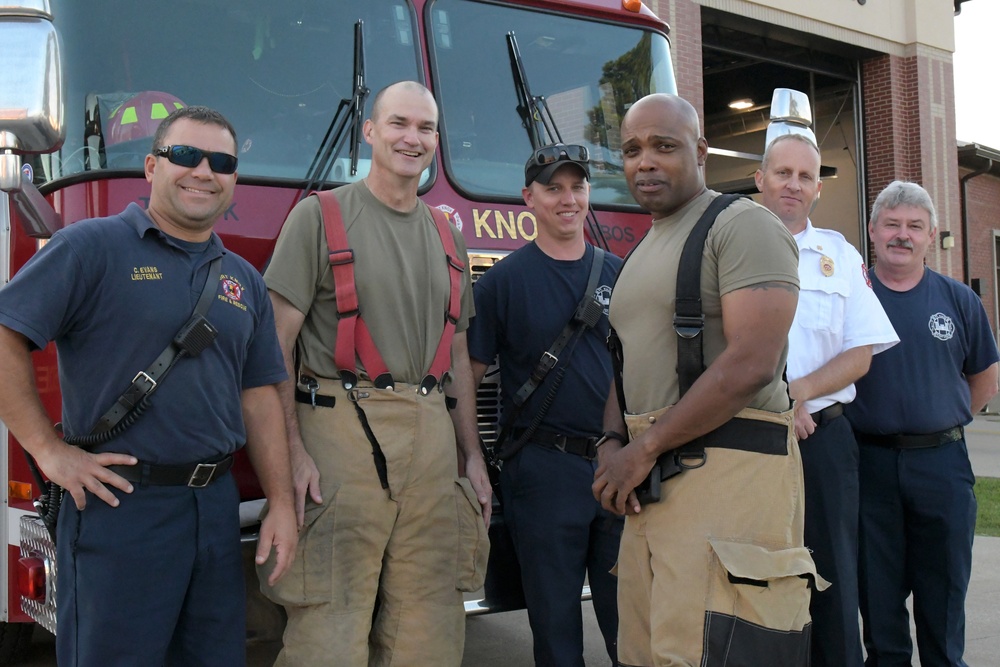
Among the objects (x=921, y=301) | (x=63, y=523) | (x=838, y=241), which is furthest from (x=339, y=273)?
(x=921, y=301)

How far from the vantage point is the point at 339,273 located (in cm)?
294

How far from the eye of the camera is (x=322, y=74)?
3.62 meters

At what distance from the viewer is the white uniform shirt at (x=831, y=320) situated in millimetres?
3363

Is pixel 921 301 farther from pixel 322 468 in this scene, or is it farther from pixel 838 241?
pixel 322 468

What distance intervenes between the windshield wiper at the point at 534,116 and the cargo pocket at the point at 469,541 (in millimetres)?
1299

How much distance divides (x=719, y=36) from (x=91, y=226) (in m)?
13.6

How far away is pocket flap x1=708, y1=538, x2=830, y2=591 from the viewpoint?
232 cm

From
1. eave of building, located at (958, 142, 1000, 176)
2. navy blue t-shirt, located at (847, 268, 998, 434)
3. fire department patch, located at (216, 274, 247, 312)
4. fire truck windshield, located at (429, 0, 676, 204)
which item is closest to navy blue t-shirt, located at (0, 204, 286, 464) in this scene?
fire department patch, located at (216, 274, 247, 312)

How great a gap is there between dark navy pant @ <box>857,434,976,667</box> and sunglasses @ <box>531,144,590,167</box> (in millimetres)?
1444

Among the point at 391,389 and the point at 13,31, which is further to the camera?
the point at 391,389

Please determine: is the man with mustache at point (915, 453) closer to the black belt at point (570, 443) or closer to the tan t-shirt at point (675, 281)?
the black belt at point (570, 443)

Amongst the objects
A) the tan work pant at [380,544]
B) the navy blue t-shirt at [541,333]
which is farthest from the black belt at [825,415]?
the tan work pant at [380,544]

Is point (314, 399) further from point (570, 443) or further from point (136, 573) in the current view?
point (570, 443)

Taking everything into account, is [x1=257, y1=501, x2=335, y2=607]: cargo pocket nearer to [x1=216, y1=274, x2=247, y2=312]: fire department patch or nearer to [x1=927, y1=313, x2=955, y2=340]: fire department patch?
[x1=216, y1=274, x2=247, y2=312]: fire department patch
